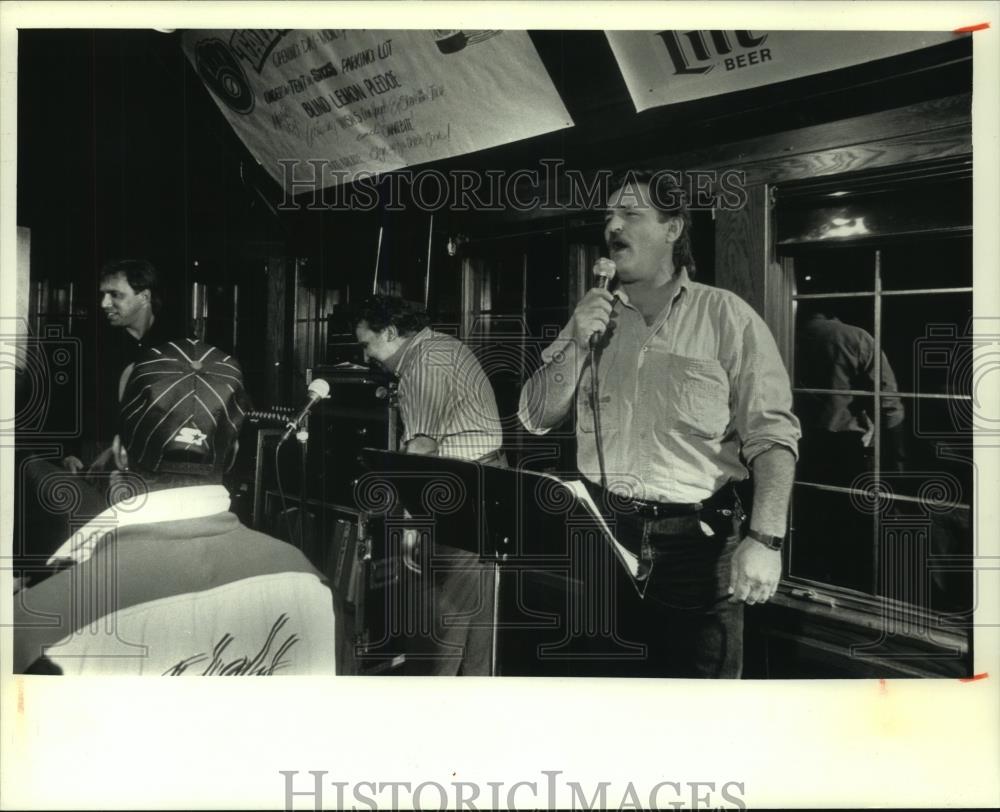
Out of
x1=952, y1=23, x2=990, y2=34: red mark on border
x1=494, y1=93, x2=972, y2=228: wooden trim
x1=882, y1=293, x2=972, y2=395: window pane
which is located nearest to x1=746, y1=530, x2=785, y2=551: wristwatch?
x1=882, y1=293, x2=972, y2=395: window pane

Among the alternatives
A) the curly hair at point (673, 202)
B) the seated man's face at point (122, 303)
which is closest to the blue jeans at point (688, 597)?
the curly hair at point (673, 202)

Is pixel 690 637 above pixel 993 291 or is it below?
below

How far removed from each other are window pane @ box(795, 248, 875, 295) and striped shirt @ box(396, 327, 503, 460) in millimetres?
1060

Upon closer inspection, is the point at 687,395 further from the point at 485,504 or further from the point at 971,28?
the point at 971,28

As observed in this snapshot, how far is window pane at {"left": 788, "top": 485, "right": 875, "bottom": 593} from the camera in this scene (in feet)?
7.29

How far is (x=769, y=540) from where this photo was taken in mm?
2221

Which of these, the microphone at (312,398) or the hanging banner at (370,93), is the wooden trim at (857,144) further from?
the microphone at (312,398)

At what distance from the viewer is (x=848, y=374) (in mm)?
2186

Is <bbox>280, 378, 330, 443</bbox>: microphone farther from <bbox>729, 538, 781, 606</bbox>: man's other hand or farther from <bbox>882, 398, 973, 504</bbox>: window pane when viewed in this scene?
<bbox>882, 398, 973, 504</bbox>: window pane

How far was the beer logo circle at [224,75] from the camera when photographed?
236cm

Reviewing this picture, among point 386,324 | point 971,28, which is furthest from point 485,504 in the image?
point 971,28

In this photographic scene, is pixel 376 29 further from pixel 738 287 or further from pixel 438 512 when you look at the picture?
pixel 438 512

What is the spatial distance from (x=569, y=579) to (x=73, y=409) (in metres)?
1.78

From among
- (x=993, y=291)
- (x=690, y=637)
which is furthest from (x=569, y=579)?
(x=993, y=291)
